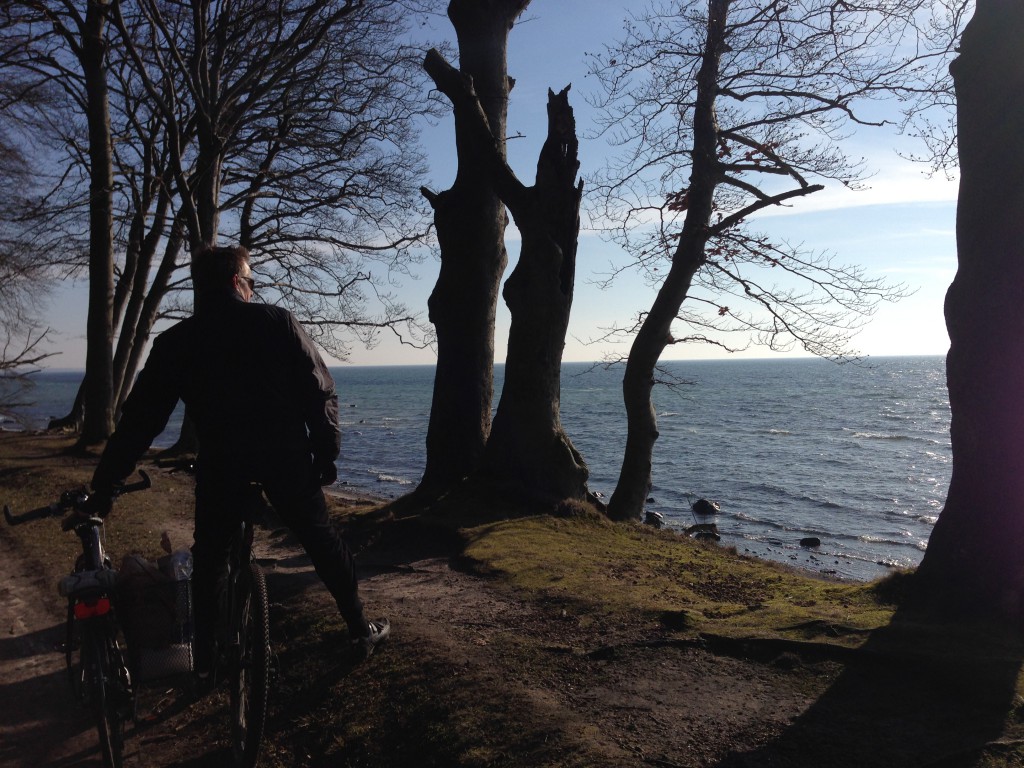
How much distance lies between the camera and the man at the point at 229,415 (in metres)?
3.46

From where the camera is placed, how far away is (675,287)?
11188mm

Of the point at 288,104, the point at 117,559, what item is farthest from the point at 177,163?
the point at 117,559

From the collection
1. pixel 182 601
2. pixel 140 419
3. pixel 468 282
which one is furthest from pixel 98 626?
pixel 468 282

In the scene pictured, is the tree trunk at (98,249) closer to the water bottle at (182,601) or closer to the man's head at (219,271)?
the man's head at (219,271)

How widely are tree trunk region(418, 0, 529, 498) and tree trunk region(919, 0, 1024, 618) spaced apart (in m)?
5.25

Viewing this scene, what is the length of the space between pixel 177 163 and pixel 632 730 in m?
12.3

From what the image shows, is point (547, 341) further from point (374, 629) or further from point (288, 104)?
point (288, 104)

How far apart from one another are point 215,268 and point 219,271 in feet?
0.08

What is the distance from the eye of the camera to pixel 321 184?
16422 millimetres

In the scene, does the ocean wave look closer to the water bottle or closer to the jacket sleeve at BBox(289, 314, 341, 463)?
the water bottle

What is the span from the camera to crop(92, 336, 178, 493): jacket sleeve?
135 inches

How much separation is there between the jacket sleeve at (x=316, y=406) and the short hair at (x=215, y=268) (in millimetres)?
361

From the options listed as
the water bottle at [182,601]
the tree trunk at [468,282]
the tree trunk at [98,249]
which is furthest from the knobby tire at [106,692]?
the tree trunk at [98,249]

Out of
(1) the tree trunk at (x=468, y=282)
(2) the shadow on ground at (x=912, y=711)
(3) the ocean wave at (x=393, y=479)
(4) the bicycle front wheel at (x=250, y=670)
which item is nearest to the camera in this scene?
(2) the shadow on ground at (x=912, y=711)
